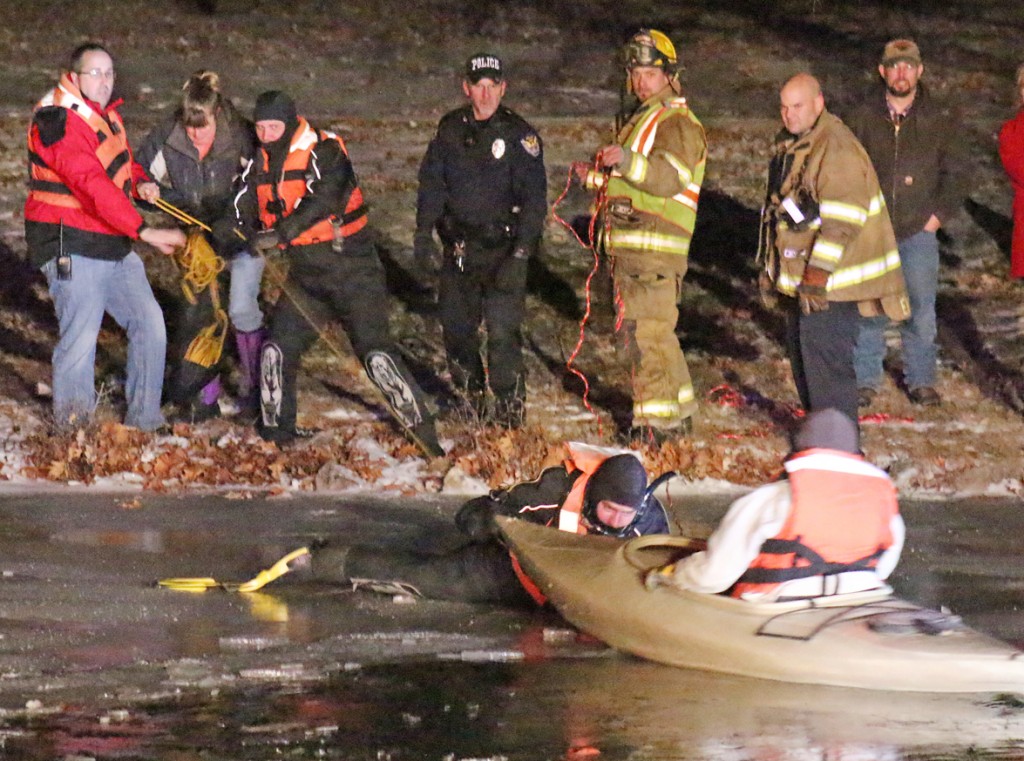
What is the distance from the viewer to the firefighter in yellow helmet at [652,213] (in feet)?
34.4

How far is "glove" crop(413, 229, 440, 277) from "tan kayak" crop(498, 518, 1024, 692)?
363cm

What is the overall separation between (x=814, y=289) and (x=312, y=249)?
2921mm

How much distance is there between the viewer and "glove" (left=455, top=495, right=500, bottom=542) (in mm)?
8367

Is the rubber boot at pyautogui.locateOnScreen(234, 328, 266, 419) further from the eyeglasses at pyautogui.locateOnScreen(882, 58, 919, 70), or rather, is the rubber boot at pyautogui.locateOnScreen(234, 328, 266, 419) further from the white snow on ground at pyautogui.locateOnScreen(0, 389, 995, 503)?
the eyeglasses at pyautogui.locateOnScreen(882, 58, 919, 70)

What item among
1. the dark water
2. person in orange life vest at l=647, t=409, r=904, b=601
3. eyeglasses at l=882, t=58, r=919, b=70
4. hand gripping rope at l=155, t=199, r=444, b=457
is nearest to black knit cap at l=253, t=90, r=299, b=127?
hand gripping rope at l=155, t=199, r=444, b=457

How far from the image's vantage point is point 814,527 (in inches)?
279

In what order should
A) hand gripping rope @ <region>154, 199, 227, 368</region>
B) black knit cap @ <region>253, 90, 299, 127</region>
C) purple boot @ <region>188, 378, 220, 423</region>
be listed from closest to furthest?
1. black knit cap @ <region>253, 90, 299, 127</region>
2. hand gripping rope @ <region>154, 199, 227, 368</region>
3. purple boot @ <region>188, 378, 220, 423</region>

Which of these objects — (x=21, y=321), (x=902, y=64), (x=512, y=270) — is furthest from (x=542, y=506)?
(x=21, y=321)

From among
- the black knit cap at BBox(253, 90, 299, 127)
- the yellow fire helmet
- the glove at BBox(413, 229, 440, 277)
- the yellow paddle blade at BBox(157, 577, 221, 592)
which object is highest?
the yellow fire helmet

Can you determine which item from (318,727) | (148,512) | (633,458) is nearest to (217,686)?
(318,727)

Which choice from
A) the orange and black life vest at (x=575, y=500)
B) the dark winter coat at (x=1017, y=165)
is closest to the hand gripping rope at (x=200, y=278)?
the orange and black life vest at (x=575, y=500)

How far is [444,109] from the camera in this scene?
20.9 m

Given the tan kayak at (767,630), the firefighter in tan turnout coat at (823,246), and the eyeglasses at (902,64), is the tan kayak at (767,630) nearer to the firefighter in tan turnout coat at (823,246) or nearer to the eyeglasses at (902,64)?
the firefighter in tan turnout coat at (823,246)

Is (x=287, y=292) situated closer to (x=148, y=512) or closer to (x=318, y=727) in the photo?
(x=148, y=512)
